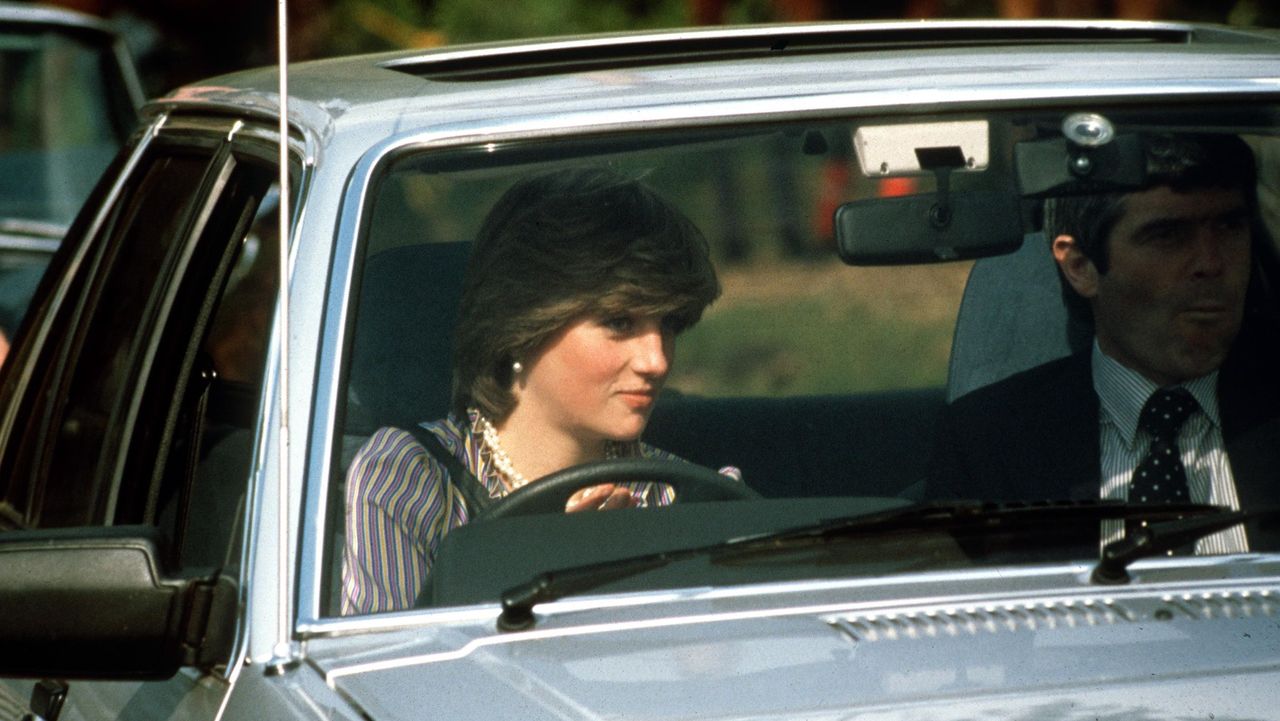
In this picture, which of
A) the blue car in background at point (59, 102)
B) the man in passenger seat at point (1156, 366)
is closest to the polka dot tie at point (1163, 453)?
the man in passenger seat at point (1156, 366)

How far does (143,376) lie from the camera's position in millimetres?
3160

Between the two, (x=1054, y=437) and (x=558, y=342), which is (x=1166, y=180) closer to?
(x=1054, y=437)

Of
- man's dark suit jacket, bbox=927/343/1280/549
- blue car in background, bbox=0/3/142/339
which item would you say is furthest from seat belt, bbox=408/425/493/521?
blue car in background, bbox=0/3/142/339

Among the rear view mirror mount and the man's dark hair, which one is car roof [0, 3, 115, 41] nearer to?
the rear view mirror mount

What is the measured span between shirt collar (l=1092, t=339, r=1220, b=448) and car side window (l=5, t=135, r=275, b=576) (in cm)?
120

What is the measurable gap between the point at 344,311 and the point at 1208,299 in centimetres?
121

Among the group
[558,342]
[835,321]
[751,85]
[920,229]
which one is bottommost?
[835,321]

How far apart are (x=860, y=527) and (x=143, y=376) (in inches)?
50.3

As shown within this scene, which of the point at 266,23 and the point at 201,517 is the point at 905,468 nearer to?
the point at 201,517

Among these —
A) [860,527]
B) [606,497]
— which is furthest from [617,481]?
[860,527]

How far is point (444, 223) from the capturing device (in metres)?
3.12

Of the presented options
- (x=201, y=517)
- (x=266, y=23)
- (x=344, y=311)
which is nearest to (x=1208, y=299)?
(x=344, y=311)

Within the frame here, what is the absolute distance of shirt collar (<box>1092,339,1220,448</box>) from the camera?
9.50 ft

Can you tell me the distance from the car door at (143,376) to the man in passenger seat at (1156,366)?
103 cm
